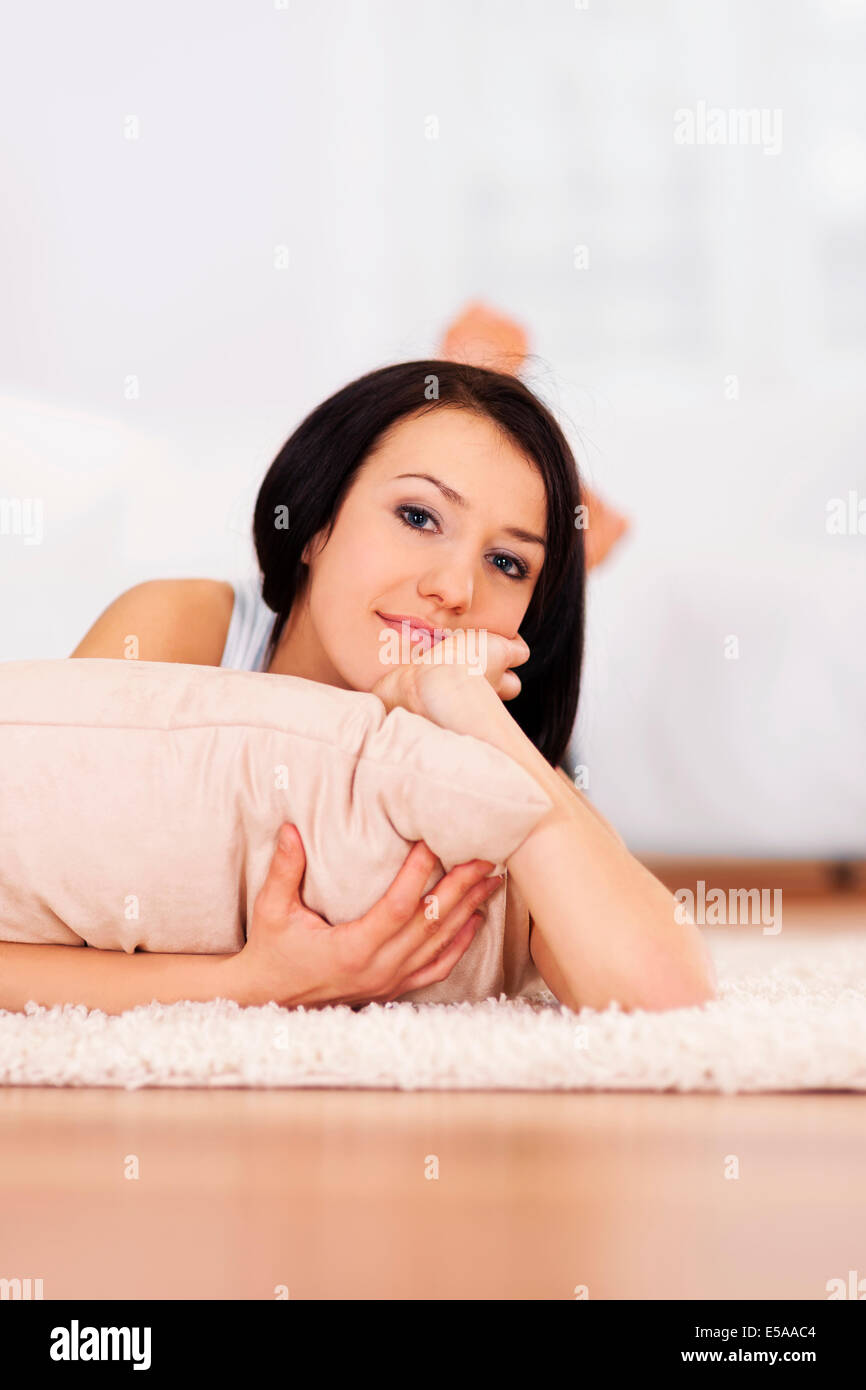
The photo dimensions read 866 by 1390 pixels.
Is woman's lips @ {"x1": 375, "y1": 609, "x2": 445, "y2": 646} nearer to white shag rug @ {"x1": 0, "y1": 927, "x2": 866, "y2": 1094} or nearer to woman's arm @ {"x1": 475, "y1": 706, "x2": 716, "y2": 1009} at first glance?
woman's arm @ {"x1": 475, "y1": 706, "x2": 716, "y2": 1009}

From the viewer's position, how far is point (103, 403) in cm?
303

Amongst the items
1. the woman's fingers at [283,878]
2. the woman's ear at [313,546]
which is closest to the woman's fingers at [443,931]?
the woman's fingers at [283,878]

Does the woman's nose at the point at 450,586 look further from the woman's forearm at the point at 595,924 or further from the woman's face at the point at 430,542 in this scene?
the woman's forearm at the point at 595,924

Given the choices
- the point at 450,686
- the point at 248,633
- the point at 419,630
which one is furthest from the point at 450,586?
the point at 248,633

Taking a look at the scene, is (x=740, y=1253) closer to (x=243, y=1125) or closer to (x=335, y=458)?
(x=243, y=1125)

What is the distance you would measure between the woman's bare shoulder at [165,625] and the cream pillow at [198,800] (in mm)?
518

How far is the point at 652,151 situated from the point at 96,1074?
2996 mm

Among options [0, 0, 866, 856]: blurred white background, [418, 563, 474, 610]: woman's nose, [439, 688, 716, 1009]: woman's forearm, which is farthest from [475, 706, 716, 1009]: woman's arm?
[0, 0, 866, 856]: blurred white background

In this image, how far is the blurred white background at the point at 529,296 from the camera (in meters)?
3.02

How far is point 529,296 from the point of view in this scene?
3154 millimetres

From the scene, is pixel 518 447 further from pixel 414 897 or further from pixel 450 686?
pixel 414 897

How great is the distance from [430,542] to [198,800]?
61cm

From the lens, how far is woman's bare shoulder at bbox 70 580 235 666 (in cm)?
157
